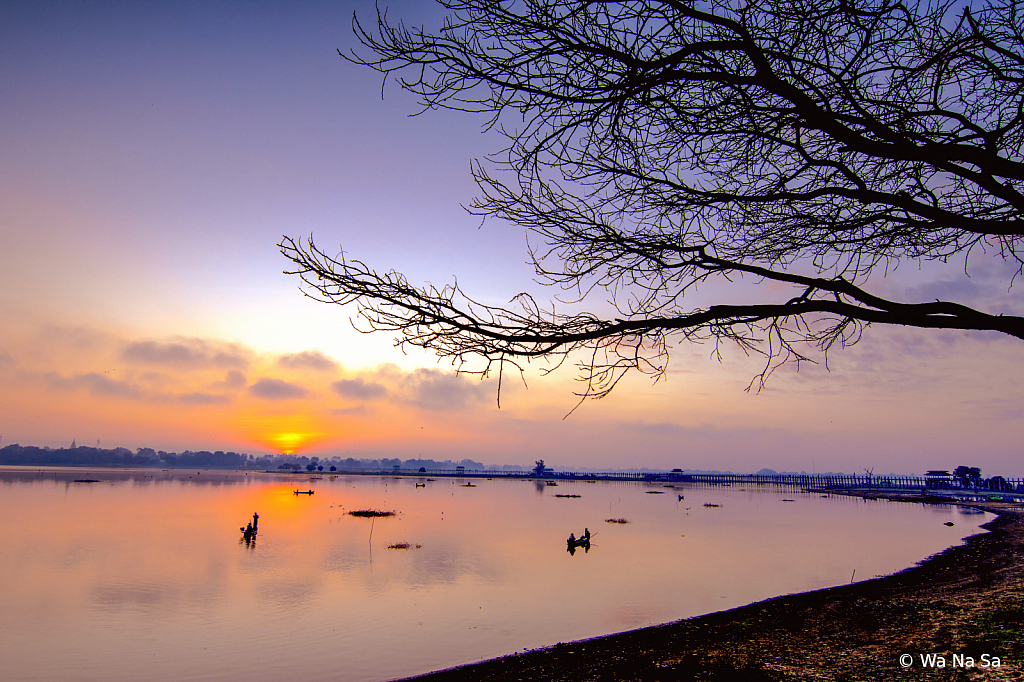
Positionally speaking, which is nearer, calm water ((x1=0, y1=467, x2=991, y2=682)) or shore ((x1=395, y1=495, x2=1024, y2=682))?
shore ((x1=395, y1=495, x2=1024, y2=682))

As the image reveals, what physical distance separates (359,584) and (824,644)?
15837 mm

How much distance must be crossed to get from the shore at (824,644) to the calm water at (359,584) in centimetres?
239

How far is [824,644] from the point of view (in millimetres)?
9789

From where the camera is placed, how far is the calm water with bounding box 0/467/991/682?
507 inches

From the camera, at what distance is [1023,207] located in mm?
3551

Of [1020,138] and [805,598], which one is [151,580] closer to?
[805,598]

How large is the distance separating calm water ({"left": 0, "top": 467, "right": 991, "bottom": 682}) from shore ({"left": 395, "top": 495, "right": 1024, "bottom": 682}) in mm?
2392

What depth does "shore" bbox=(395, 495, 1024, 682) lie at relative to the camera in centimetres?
757

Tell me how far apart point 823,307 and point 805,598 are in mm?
15216

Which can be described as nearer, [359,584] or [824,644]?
[824,644]

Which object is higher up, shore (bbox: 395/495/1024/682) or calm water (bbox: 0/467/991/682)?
shore (bbox: 395/495/1024/682)

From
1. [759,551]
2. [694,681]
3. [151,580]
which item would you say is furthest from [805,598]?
[151,580]

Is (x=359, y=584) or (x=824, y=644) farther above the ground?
(x=824, y=644)

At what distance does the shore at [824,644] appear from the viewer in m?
7.57
